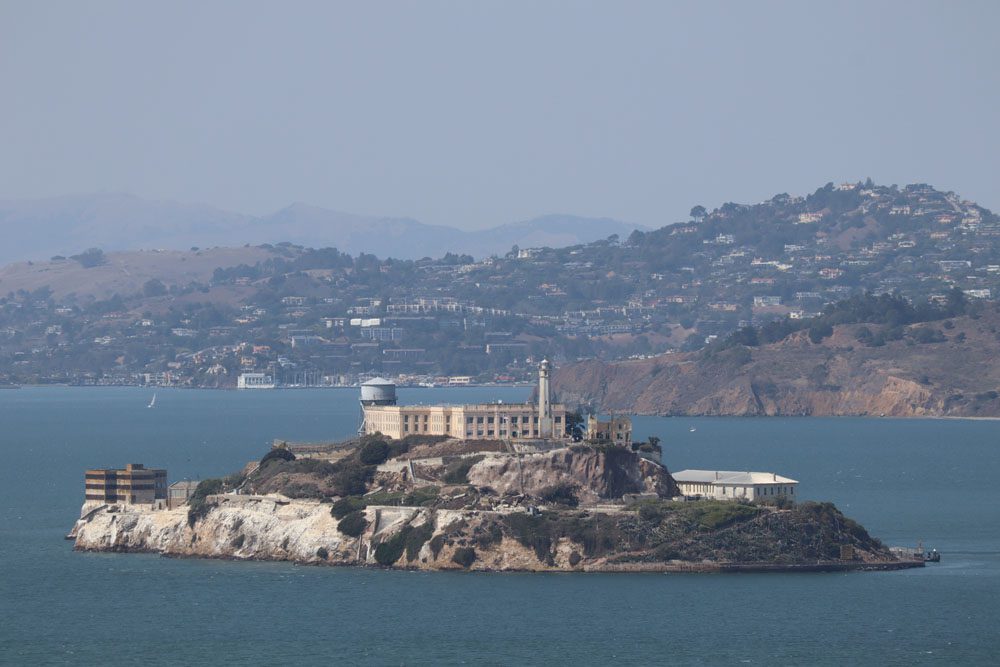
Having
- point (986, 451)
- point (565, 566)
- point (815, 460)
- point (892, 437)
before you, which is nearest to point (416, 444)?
point (565, 566)

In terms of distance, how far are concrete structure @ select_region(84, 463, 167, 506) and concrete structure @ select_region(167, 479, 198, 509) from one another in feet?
1.31

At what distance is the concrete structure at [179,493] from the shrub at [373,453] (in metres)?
8.46

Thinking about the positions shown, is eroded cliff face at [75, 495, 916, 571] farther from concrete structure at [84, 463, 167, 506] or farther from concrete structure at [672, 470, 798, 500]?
concrete structure at [84, 463, 167, 506]

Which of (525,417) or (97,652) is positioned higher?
(525,417)

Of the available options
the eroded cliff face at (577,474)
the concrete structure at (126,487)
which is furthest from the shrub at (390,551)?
the concrete structure at (126,487)

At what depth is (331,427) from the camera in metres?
182

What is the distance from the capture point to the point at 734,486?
10481 cm

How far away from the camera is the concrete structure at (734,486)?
104 m

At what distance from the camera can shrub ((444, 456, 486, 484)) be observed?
343 feet

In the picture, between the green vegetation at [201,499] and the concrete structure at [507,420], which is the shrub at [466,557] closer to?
the green vegetation at [201,499]

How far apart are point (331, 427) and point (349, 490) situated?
253 ft

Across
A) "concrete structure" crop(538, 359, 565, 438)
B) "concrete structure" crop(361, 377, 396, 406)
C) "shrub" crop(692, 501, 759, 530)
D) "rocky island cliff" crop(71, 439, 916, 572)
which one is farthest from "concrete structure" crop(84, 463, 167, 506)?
"shrub" crop(692, 501, 759, 530)

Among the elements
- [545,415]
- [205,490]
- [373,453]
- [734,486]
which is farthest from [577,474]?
[205,490]

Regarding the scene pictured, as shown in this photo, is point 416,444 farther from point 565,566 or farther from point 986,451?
point 986,451
